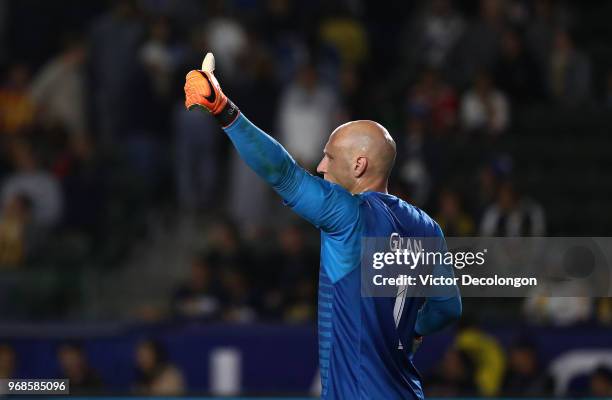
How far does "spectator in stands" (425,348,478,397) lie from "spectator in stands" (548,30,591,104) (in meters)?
4.86

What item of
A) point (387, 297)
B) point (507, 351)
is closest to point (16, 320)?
point (507, 351)

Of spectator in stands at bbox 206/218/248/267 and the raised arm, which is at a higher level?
spectator in stands at bbox 206/218/248/267

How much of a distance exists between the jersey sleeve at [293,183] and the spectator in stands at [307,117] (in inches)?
335

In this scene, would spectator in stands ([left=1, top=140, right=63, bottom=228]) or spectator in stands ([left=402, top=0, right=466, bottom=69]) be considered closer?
spectator in stands ([left=1, top=140, right=63, bottom=228])

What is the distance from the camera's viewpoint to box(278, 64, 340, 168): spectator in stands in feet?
44.3

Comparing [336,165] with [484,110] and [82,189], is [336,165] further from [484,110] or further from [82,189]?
[484,110]

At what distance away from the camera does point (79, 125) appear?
14.3m

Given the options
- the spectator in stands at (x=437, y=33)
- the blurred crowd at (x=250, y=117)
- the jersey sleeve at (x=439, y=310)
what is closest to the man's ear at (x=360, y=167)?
the jersey sleeve at (x=439, y=310)

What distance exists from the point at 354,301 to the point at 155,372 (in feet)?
19.7

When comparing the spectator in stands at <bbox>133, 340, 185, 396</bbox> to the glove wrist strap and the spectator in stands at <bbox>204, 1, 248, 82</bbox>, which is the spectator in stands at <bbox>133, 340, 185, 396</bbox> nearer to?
the spectator in stands at <bbox>204, 1, 248, 82</bbox>

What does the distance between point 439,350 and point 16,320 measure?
361cm

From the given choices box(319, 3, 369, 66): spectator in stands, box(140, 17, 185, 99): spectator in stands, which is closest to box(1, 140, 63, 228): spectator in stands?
box(140, 17, 185, 99): spectator in stands

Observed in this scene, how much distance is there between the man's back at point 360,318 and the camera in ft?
16.5

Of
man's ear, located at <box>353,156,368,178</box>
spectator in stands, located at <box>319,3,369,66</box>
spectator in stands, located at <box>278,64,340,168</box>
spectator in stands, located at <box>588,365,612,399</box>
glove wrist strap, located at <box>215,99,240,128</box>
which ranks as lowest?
man's ear, located at <box>353,156,368,178</box>
